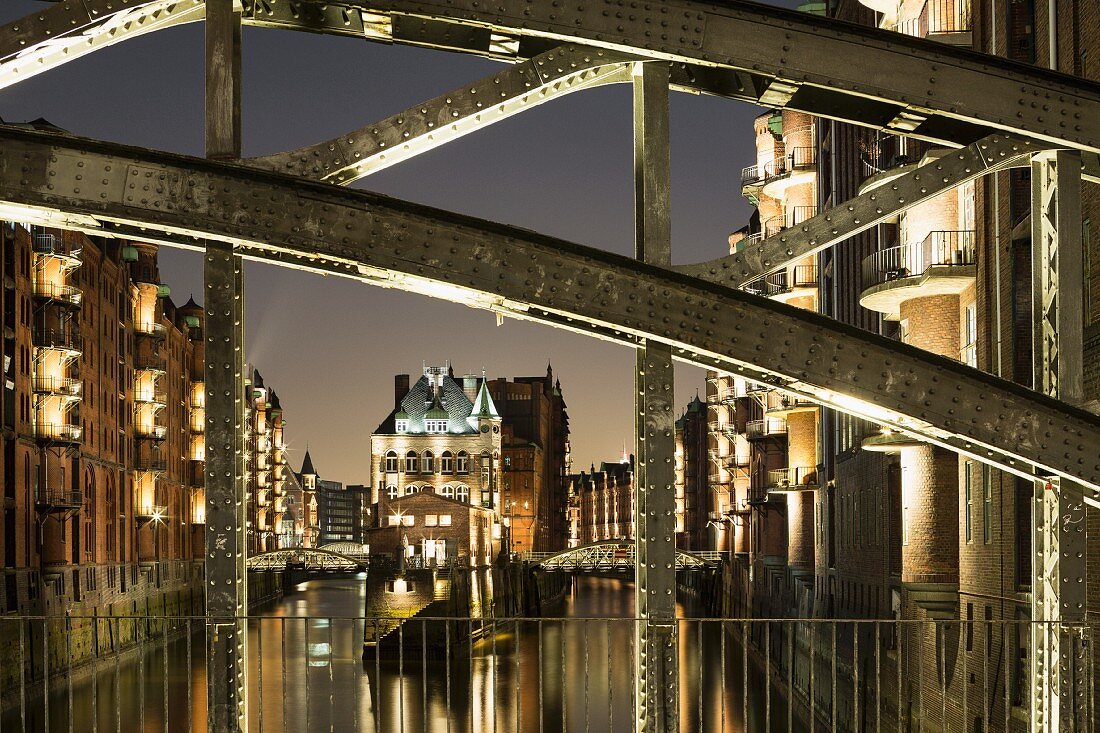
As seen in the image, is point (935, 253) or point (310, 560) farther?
point (310, 560)

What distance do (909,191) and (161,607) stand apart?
173 ft

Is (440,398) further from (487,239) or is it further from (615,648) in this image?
(487,239)

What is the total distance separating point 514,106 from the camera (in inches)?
254

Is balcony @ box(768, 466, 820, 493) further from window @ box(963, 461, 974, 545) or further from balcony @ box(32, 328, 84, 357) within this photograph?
balcony @ box(32, 328, 84, 357)

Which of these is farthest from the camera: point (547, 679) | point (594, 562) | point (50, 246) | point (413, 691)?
point (594, 562)

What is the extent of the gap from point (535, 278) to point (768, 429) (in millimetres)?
36253

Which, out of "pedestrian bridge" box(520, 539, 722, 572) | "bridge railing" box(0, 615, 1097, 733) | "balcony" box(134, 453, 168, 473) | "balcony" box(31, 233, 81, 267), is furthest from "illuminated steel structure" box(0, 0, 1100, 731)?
"pedestrian bridge" box(520, 539, 722, 572)

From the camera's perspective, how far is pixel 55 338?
132 ft

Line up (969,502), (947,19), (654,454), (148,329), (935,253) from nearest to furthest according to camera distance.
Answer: (654,454)
(969,502)
(947,19)
(935,253)
(148,329)

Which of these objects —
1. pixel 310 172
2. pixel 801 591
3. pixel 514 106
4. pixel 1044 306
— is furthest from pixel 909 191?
pixel 801 591

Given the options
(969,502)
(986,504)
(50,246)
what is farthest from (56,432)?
(986,504)

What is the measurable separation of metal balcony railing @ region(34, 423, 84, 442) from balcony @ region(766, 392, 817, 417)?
1989 cm

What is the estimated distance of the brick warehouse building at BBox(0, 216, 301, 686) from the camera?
37.3 metres

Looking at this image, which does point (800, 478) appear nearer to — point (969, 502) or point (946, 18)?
point (969, 502)
